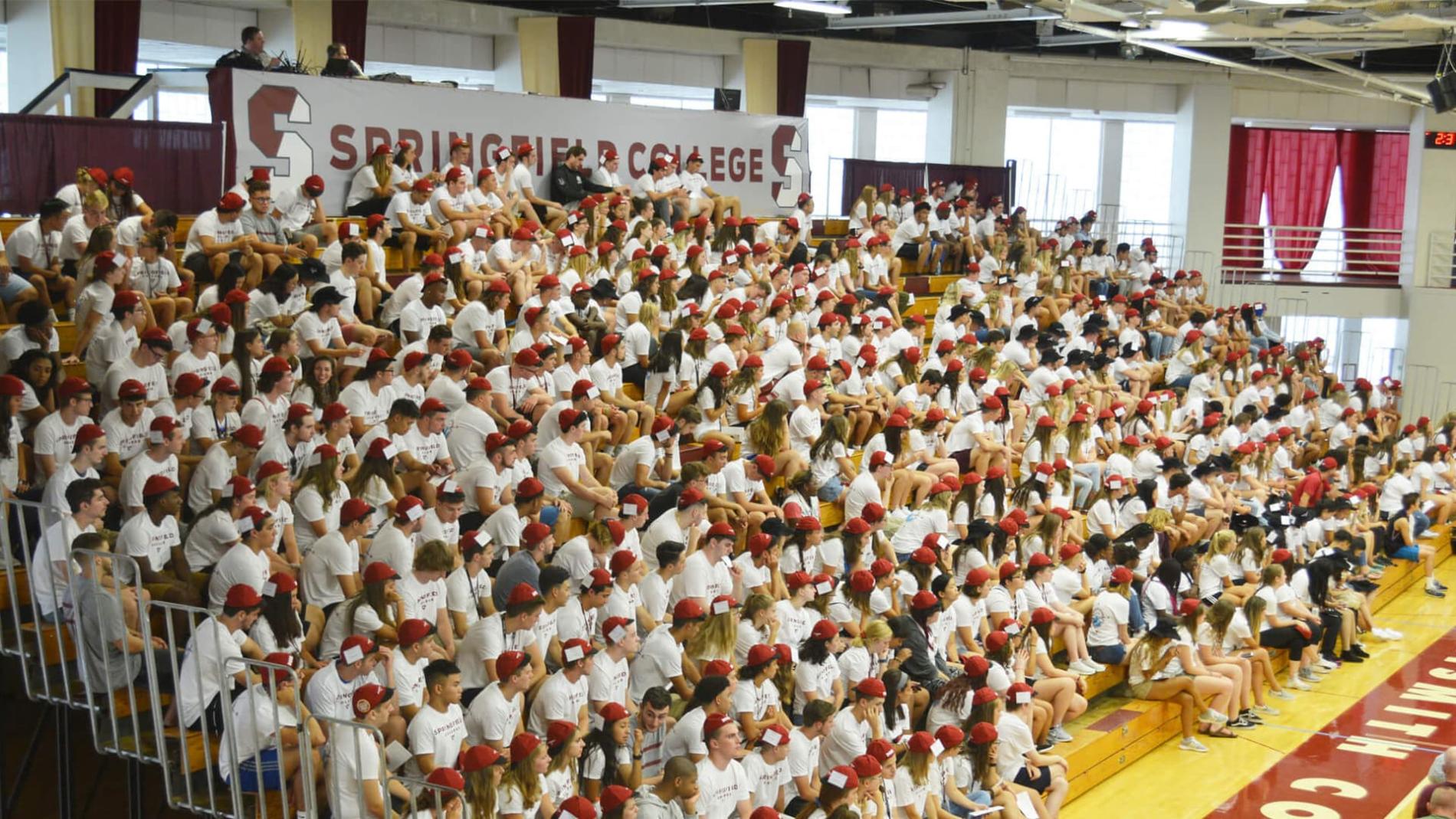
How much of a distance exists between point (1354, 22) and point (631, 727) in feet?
30.8

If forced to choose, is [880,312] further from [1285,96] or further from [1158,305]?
[1285,96]

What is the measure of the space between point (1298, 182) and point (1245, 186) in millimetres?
1181

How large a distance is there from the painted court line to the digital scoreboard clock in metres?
13.6

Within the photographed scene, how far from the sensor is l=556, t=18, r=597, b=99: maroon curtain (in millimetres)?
19031

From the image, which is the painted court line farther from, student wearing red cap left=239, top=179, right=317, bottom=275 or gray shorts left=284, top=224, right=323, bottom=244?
gray shorts left=284, top=224, right=323, bottom=244

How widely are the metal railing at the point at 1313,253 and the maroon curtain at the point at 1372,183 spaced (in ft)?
0.20

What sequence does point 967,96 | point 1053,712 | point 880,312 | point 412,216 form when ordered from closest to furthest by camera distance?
point 1053,712 < point 412,216 < point 880,312 < point 967,96

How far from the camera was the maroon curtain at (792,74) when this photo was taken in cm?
2138

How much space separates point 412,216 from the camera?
13094 mm

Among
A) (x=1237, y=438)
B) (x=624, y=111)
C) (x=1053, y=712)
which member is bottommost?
(x=1053, y=712)

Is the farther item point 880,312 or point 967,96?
point 967,96

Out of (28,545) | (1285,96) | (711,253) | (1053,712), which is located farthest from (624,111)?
(1285,96)

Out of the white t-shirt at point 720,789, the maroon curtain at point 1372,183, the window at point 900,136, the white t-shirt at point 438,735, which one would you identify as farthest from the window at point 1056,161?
the white t-shirt at point 438,735

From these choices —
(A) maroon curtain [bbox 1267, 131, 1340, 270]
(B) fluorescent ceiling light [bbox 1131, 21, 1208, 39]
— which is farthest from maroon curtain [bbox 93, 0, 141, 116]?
(A) maroon curtain [bbox 1267, 131, 1340, 270]
